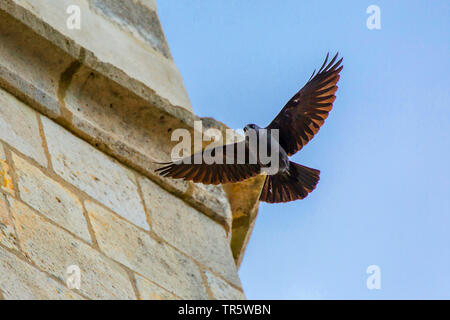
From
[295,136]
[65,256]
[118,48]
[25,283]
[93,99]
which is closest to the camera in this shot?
[25,283]

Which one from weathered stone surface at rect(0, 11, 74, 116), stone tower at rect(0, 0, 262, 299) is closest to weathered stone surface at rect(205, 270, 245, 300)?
stone tower at rect(0, 0, 262, 299)

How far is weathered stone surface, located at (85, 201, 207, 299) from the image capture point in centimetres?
353

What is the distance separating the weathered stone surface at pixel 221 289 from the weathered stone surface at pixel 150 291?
32 cm

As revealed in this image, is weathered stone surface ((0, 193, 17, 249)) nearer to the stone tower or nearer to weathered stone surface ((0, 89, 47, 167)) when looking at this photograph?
the stone tower

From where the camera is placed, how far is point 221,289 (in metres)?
3.90

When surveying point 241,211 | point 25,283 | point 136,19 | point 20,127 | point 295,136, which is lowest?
point 25,283

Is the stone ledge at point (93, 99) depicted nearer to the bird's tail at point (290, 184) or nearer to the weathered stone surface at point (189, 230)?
the weathered stone surface at point (189, 230)

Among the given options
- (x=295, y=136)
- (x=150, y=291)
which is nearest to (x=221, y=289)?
(x=150, y=291)

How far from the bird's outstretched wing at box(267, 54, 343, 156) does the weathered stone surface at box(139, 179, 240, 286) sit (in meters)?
1.01

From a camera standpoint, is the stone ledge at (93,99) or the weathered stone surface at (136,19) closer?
the stone ledge at (93,99)

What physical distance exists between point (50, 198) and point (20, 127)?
0.41 meters

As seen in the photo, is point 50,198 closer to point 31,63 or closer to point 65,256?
point 65,256

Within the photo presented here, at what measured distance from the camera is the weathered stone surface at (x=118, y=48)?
4426 millimetres

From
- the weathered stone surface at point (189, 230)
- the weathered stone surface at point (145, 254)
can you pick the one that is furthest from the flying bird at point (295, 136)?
the weathered stone surface at point (145, 254)
